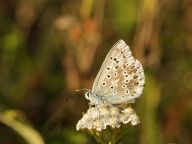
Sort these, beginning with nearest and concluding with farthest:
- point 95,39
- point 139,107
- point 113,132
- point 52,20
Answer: point 113,132 → point 139,107 → point 95,39 → point 52,20

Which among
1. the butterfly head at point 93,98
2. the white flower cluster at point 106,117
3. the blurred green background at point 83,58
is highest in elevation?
the blurred green background at point 83,58

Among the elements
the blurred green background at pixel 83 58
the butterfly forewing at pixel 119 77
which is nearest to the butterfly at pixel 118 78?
the butterfly forewing at pixel 119 77

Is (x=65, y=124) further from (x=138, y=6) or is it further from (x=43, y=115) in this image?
(x=138, y=6)

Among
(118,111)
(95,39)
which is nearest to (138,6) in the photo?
(95,39)

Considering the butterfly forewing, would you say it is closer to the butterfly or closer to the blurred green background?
the butterfly

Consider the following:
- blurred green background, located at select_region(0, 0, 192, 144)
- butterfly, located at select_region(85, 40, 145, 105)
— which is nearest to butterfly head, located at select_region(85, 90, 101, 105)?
butterfly, located at select_region(85, 40, 145, 105)

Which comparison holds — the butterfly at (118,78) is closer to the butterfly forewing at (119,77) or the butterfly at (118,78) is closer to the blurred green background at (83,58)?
the butterfly forewing at (119,77)
